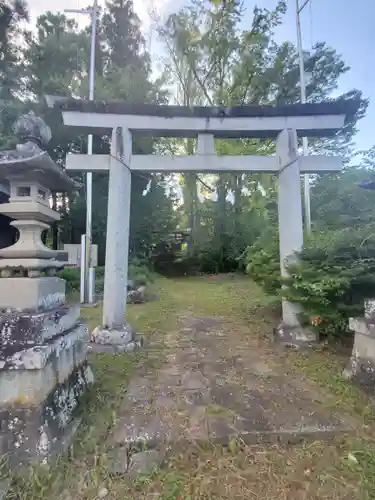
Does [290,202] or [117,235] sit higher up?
[290,202]

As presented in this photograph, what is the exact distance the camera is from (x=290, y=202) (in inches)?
169

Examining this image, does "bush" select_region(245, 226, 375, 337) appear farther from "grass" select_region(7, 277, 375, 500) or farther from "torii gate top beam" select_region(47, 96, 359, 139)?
"torii gate top beam" select_region(47, 96, 359, 139)

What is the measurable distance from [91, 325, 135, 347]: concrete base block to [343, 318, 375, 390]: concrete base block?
2.63 m

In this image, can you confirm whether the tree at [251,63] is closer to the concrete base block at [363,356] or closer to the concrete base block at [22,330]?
the concrete base block at [363,356]

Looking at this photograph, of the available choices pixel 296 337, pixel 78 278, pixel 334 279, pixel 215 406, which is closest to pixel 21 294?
pixel 215 406

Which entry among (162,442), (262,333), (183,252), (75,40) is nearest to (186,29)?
(75,40)

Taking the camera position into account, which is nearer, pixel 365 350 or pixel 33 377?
pixel 33 377

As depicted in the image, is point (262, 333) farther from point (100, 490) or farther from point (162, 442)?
point (100, 490)

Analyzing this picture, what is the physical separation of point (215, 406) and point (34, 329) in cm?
155

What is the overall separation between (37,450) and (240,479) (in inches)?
48.6

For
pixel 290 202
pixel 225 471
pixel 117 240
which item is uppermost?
pixel 290 202

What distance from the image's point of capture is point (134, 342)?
159 inches

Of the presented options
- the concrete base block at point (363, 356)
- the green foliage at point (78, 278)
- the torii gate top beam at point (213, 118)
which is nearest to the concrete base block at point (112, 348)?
the concrete base block at point (363, 356)

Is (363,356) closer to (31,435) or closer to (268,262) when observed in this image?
(268,262)
